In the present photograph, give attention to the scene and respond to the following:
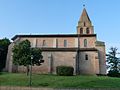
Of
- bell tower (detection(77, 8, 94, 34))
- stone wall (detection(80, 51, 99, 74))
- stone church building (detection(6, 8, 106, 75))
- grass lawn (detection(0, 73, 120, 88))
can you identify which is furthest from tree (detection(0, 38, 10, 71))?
grass lawn (detection(0, 73, 120, 88))

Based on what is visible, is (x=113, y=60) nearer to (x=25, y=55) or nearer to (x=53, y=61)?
(x=53, y=61)

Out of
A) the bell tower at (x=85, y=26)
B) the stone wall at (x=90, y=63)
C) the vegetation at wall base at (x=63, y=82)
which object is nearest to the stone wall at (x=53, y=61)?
the stone wall at (x=90, y=63)

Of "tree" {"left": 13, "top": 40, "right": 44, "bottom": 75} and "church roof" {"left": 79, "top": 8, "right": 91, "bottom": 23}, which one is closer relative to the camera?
"tree" {"left": 13, "top": 40, "right": 44, "bottom": 75}

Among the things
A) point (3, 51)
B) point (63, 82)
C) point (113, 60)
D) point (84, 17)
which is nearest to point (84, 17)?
point (84, 17)

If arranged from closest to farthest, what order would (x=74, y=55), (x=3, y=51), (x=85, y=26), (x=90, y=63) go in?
1. (x=74, y=55)
2. (x=90, y=63)
3. (x=3, y=51)
4. (x=85, y=26)

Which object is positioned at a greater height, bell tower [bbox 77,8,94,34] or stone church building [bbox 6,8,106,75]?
bell tower [bbox 77,8,94,34]

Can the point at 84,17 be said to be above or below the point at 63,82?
above

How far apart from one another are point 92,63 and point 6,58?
79.3ft

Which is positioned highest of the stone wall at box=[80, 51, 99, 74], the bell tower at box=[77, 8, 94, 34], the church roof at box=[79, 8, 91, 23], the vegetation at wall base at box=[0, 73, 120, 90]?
the church roof at box=[79, 8, 91, 23]

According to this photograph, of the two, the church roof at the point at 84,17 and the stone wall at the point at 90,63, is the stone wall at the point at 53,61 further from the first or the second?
the church roof at the point at 84,17

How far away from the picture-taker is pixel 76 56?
171 feet

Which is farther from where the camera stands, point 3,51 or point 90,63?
point 3,51

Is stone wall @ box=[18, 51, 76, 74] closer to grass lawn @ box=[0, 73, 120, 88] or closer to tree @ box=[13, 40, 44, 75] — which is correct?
tree @ box=[13, 40, 44, 75]

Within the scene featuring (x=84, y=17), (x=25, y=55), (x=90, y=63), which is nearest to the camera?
(x=25, y=55)
